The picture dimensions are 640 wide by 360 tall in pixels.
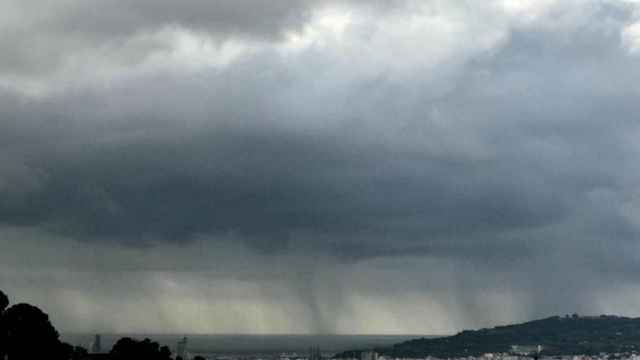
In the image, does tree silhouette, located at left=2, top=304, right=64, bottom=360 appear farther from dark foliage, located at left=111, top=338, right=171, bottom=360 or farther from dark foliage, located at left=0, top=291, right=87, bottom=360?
dark foliage, located at left=111, top=338, right=171, bottom=360

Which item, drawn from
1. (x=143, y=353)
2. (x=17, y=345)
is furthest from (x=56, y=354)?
(x=143, y=353)

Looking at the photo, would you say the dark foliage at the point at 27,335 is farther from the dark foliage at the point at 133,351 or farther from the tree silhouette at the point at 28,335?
the dark foliage at the point at 133,351

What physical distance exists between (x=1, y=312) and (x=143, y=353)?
3112 cm

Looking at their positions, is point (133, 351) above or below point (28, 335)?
above

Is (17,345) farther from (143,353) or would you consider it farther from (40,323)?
(143,353)

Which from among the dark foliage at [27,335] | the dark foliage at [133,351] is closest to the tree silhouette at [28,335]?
the dark foliage at [27,335]

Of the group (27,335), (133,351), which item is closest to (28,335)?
(27,335)

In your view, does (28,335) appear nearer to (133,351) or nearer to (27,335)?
(27,335)

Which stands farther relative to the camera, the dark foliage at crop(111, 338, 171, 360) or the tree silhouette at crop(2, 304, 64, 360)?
the dark foliage at crop(111, 338, 171, 360)

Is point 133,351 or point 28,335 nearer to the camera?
point 28,335

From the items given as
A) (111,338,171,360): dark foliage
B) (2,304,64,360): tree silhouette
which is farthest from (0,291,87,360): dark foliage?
(111,338,171,360): dark foliage

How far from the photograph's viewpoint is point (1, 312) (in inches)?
6398

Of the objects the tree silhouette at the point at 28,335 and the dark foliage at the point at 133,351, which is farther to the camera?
the dark foliage at the point at 133,351

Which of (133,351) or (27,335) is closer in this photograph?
(27,335)
